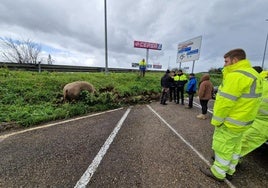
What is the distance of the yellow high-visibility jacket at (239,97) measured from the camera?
2150 mm

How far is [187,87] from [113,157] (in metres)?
5.53

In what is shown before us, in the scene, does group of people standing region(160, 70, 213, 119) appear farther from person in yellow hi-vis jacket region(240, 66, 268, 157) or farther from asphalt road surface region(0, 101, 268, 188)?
person in yellow hi-vis jacket region(240, 66, 268, 157)

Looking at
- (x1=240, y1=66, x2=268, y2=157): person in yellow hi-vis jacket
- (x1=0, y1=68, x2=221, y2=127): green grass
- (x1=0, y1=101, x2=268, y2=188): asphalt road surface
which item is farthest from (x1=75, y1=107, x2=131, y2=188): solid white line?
(x1=240, y1=66, x2=268, y2=157): person in yellow hi-vis jacket

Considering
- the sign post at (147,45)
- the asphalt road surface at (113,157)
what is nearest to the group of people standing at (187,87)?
the asphalt road surface at (113,157)

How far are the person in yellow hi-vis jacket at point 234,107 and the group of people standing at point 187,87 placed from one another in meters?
3.69

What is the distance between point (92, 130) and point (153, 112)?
2999mm

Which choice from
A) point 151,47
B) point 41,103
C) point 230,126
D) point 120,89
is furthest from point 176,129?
point 151,47

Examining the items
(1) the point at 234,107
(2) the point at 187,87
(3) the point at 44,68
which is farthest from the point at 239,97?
(3) the point at 44,68

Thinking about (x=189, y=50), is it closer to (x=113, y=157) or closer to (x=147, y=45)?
(x=147, y=45)

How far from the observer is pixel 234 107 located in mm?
2246

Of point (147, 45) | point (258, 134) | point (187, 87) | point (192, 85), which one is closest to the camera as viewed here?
point (258, 134)

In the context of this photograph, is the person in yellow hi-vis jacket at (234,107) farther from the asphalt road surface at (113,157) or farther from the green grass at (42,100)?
the green grass at (42,100)

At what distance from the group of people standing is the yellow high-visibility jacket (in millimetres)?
3830

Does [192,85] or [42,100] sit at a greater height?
[192,85]
